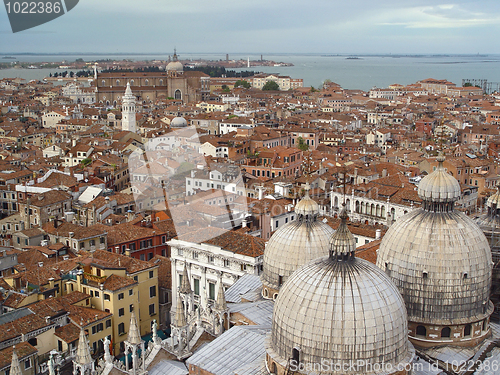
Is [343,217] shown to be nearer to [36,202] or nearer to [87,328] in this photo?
[87,328]

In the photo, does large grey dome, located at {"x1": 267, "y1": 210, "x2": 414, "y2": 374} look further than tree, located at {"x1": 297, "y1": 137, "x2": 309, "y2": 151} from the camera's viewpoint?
No

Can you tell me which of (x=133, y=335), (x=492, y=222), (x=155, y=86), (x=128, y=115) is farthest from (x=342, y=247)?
(x=155, y=86)

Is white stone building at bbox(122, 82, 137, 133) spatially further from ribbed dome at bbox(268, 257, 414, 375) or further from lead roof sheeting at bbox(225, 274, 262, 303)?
ribbed dome at bbox(268, 257, 414, 375)

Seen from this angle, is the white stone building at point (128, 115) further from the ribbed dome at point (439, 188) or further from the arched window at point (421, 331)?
the arched window at point (421, 331)

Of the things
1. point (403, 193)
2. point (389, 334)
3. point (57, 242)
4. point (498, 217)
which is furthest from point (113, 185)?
point (389, 334)

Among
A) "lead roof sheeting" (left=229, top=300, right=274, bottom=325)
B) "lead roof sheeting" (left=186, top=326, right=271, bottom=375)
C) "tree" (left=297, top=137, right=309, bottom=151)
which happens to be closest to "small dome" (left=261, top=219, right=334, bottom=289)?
"lead roof sheeting" (left=229, top=300, right=274, bottom=325)
